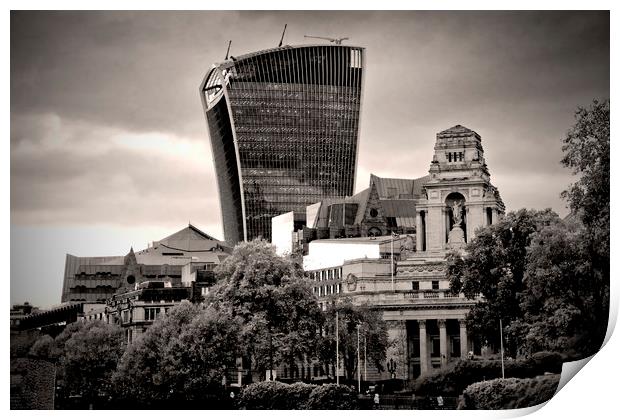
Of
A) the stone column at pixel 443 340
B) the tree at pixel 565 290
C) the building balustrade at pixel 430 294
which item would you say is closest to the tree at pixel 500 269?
the tree at pixel 565 290

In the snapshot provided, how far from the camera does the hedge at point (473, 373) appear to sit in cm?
10212

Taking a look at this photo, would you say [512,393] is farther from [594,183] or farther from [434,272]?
[434,272]

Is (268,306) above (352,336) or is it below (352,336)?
above

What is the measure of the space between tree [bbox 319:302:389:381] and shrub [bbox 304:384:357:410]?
95.2 feet

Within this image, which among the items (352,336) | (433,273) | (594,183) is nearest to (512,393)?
(594,183)

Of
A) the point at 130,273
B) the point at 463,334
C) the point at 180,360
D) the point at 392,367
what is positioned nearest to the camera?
the point at 180,360

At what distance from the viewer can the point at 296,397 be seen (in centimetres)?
9812

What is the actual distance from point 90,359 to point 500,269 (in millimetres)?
42707

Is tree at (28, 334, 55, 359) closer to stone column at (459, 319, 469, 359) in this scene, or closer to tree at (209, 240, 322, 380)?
tree at (209, 240, 322, 380)

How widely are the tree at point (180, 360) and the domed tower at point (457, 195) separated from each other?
48.4m

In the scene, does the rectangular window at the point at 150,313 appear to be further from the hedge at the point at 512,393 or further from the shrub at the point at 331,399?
the hedge at the point at 512,393
